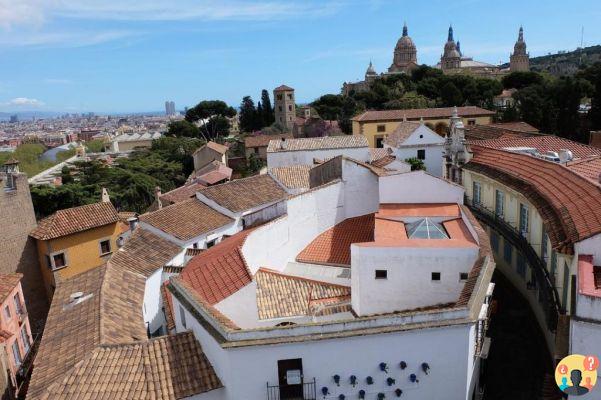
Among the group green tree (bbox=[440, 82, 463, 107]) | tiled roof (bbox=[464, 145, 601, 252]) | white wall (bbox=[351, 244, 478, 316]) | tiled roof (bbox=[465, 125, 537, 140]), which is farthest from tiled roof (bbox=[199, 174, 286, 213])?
green tree (bbox=[440, 82, 463, 107])

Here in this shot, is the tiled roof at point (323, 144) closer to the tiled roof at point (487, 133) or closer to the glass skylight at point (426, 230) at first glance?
the tiled roof at point (487, 133)

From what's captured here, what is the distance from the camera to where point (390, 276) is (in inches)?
595

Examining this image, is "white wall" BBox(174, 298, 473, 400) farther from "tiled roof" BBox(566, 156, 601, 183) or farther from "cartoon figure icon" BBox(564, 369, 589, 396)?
"tiled roof" BBox(566, 156, 601, 183)

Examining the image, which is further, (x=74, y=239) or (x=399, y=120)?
(x=399, y=120)

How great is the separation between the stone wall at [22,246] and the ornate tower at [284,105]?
221 feet

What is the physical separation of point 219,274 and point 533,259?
11.5 metres

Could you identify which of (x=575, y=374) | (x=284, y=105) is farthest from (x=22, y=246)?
(x=284, y=105)

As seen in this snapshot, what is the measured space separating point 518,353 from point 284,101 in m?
78.7

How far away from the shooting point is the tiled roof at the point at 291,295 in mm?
16188

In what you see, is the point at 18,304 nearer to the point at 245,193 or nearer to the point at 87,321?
the point at 87,321

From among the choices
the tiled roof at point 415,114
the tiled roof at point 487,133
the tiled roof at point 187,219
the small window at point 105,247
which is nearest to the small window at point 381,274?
the tiled roof at point 187,219

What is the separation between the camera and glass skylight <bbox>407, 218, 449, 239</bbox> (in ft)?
57.3

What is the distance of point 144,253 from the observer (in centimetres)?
2117

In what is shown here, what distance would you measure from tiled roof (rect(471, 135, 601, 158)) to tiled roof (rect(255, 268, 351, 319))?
1455cm
